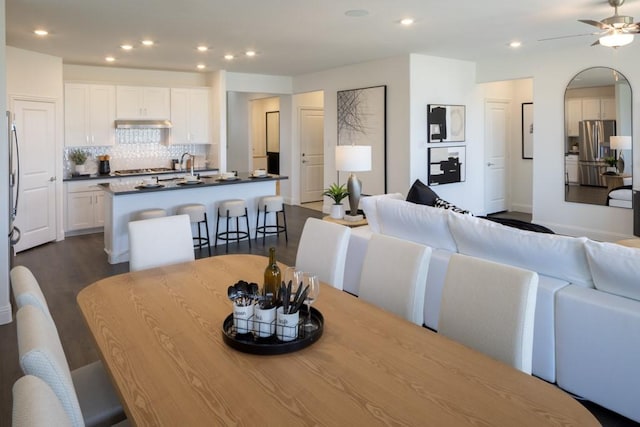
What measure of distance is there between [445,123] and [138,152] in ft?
17.1

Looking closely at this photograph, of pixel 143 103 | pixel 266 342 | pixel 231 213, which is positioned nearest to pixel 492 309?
pixel 266 342

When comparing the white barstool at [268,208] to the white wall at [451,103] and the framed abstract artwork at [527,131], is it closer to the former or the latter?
the white wall at [451,103]

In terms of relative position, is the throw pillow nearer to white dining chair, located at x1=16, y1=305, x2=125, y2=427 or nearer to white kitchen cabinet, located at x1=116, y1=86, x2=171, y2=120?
white dining chair, located at x1=16, y1=305, x2=125, y2=427

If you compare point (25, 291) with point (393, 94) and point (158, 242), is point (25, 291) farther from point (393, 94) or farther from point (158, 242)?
Result: point (393, 94)

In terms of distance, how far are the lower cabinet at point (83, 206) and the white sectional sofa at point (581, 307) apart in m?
6.09

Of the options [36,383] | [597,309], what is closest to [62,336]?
[36,383]

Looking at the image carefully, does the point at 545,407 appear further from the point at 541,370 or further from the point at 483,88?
the point at 483,88

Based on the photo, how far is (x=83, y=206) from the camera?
7395 mm

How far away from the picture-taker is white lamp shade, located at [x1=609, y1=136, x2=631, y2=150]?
6574 mm

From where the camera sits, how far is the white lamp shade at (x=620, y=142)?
21.6 ft

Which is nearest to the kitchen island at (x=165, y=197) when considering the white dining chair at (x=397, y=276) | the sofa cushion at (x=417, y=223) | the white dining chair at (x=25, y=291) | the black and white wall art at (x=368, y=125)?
the black and white wall art at (x=368, y=125)

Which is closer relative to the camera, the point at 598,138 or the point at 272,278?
the point at 272,278

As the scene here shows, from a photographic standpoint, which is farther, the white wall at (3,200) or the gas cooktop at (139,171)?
the gas cooktop at (139,171)

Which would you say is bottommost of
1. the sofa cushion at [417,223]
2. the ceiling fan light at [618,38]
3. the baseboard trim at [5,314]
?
the baseboard trim at [5,314]
